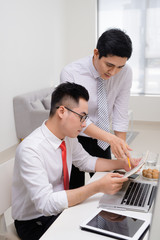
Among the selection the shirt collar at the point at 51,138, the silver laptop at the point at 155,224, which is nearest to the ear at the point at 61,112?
the shirt collar at the point at 51,138

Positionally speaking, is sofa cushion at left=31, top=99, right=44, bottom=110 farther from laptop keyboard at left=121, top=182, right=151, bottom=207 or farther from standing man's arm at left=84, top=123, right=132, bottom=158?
laptop keyboard at left=121, top=182, right=151, bottom=207

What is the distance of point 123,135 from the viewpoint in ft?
6.56

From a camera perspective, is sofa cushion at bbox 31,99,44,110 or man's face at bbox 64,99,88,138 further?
sofa cushion at bbox 31,99,44,110

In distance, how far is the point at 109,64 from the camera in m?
1.58

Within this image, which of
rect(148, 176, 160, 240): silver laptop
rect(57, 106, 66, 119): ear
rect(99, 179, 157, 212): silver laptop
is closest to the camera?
rect(148, 176, 160, 240): silver laptop

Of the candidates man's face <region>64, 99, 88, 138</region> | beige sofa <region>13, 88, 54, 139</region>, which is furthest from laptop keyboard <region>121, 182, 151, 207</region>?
beige sofa <region>13, 88, 54, 139</region>

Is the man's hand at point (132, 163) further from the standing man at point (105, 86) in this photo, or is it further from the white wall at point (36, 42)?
the white wall at point (36, 42)

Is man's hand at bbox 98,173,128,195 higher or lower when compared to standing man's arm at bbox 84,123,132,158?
lower

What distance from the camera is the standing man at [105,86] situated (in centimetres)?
153

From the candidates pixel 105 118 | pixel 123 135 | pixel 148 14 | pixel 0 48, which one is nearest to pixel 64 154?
pixel 105 118

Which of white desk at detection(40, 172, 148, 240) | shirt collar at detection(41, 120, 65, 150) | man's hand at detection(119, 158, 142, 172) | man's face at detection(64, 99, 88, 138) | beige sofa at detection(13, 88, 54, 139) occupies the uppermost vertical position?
man's face at detection(64, 99, 88, 138)

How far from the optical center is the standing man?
1525 millimetres

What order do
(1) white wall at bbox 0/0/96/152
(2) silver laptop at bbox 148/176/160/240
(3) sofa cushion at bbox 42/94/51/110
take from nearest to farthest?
(2) silver laptop at bbox 148/176/160/240, (1) white wall at bbox 0/0/96/152, (3) sofa cushion at bbox 42/94/51/110

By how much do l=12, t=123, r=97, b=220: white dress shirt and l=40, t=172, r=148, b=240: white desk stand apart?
0.07 m
